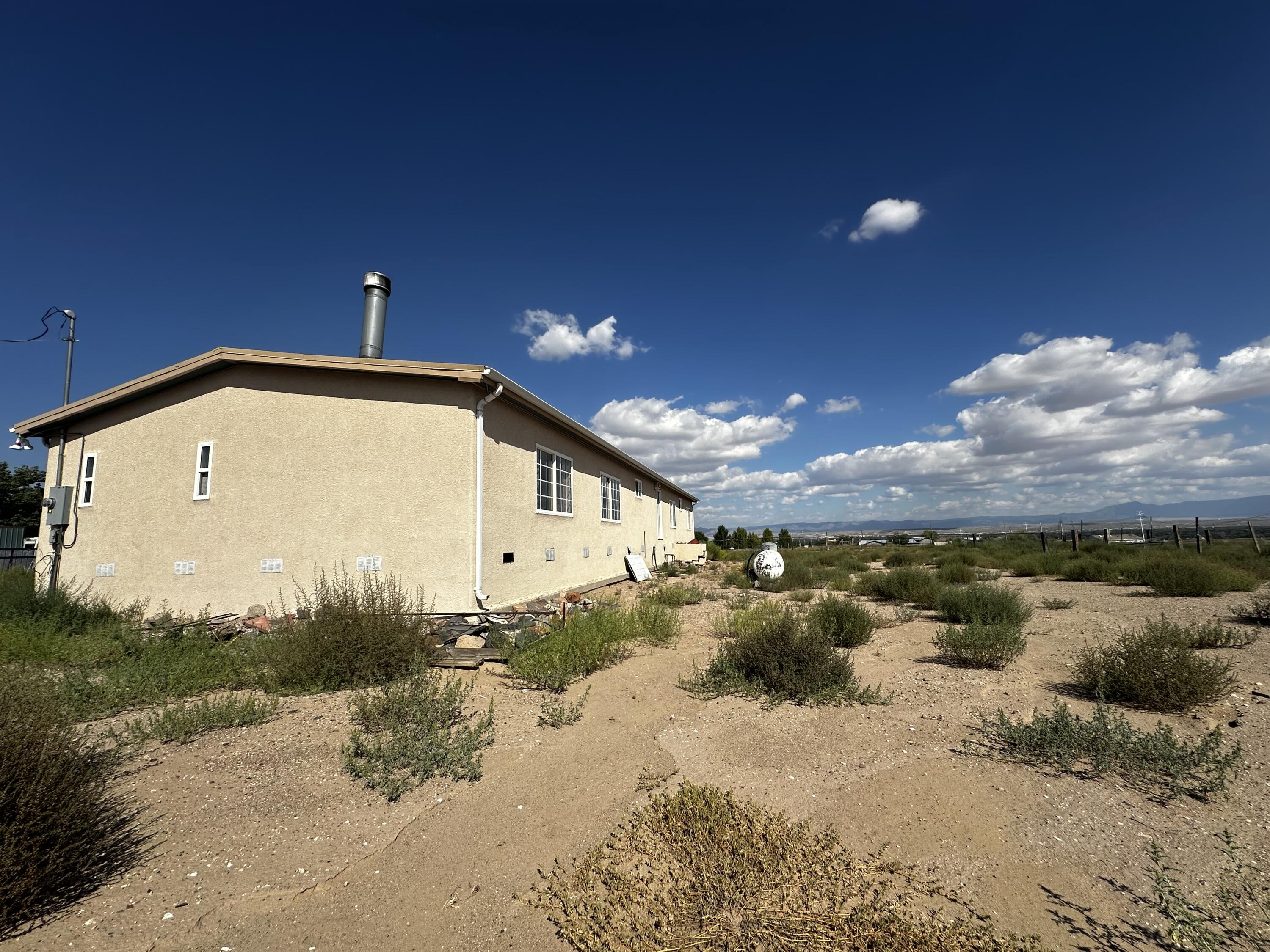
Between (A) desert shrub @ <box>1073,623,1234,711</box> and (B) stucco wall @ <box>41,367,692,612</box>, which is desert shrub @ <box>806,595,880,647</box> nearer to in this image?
(A) desert shrub @ <box>1073,623,1234,711</box>

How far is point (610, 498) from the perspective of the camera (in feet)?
49.3

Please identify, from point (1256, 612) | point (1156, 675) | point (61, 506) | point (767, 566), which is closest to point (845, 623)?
point (1156, 675)

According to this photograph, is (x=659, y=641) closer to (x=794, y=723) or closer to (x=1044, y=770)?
(x=794, y=723)

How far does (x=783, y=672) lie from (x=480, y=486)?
4.78m

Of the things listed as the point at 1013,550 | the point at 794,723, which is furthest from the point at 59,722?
the point at 1013,550

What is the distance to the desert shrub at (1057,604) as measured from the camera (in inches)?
390

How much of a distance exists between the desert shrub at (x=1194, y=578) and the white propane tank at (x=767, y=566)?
284 inches

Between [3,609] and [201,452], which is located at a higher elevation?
[201,452]

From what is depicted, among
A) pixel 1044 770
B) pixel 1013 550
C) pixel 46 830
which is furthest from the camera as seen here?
pixel 1013 550

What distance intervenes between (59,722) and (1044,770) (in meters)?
5.78

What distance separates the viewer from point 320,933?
240 cm

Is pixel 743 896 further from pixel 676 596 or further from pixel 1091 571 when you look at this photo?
pixel 1091 571

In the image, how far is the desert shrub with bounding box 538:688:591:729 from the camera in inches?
185

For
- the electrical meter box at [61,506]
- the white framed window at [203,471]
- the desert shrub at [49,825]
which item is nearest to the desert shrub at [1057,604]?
the desert shrub at [49,825]
